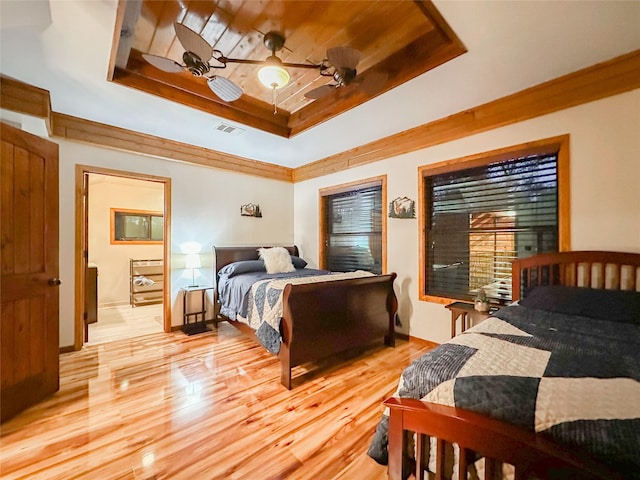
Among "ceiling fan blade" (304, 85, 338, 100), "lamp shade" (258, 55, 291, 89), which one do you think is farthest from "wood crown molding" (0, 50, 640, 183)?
"lamp shade" (258, 55, 291, 89)

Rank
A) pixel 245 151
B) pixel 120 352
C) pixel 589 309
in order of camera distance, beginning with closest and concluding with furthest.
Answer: pixel 589 309 → pixel 120 352 → pixel 245 151

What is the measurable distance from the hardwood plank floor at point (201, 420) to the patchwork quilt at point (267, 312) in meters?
0.34

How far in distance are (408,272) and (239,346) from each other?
2237mm

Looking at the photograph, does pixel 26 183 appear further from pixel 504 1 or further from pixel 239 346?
pixel 504 1

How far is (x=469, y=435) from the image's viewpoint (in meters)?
0.83

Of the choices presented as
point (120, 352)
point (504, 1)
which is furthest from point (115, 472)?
point (504, 1)

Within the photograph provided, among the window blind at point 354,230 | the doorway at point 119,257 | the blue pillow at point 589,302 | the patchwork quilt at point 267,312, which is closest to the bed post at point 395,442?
the patchwork quilt at point 267,312

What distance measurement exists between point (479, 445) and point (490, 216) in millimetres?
2488

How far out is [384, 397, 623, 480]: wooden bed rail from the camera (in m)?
0.66

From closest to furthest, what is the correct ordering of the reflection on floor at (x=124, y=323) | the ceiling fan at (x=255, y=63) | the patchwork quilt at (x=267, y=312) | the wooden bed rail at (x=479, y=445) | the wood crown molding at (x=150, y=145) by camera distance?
the wooden bed rail at (x=479, y=445), the ceiling fan at (x=255, y=63), the patchwork quilt at (x=267, y=312), the wood crown molding at (x=150, y=145), the reflection on floor at (x=124, y=323)

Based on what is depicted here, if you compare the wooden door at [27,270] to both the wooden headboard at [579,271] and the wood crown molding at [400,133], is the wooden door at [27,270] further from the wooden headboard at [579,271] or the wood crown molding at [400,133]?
the wooden headboard at [579,271]

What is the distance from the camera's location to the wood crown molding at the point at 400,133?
2086 millimetres

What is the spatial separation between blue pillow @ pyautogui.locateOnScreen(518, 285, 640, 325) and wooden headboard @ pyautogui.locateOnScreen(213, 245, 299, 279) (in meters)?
3.50

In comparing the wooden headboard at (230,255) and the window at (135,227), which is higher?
the window at (135,227)
